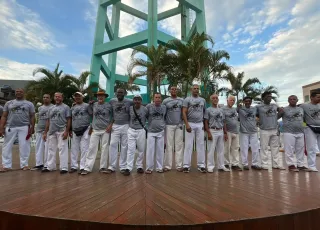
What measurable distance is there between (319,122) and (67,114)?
5294 millimetres

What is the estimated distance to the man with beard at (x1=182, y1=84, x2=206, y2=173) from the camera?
432 cm

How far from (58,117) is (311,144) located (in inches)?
210

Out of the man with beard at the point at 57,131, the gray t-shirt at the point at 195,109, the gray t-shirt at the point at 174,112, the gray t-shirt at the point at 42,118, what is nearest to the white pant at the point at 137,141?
the gray t-shirt at the point at 174,112

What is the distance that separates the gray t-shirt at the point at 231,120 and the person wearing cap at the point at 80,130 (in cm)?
288

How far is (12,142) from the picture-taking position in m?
4.75


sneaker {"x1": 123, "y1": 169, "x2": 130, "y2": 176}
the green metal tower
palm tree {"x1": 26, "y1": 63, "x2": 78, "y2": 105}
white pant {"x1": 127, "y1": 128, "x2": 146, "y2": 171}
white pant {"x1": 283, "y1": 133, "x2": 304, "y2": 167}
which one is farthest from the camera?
the green metal tower

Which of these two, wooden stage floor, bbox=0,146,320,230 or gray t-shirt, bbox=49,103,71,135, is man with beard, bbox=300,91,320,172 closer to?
wooden stage floor, bbox=0,146,320,230

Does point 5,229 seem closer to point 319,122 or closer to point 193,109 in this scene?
point 193,109

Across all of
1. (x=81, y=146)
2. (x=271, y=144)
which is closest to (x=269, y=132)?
(x=271, y=144)

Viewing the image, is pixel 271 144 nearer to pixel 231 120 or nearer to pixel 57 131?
pixel 231 120

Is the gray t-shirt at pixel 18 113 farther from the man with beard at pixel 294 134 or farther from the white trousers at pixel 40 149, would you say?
the man with beard at pixel 294 134

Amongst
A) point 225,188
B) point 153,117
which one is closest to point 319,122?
point 225,188

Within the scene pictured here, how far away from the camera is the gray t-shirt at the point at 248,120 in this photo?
15.7 ft

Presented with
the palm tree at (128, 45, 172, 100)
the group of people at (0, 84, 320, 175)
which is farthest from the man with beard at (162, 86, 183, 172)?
the palm tree at (128, 45, 172, 100)
